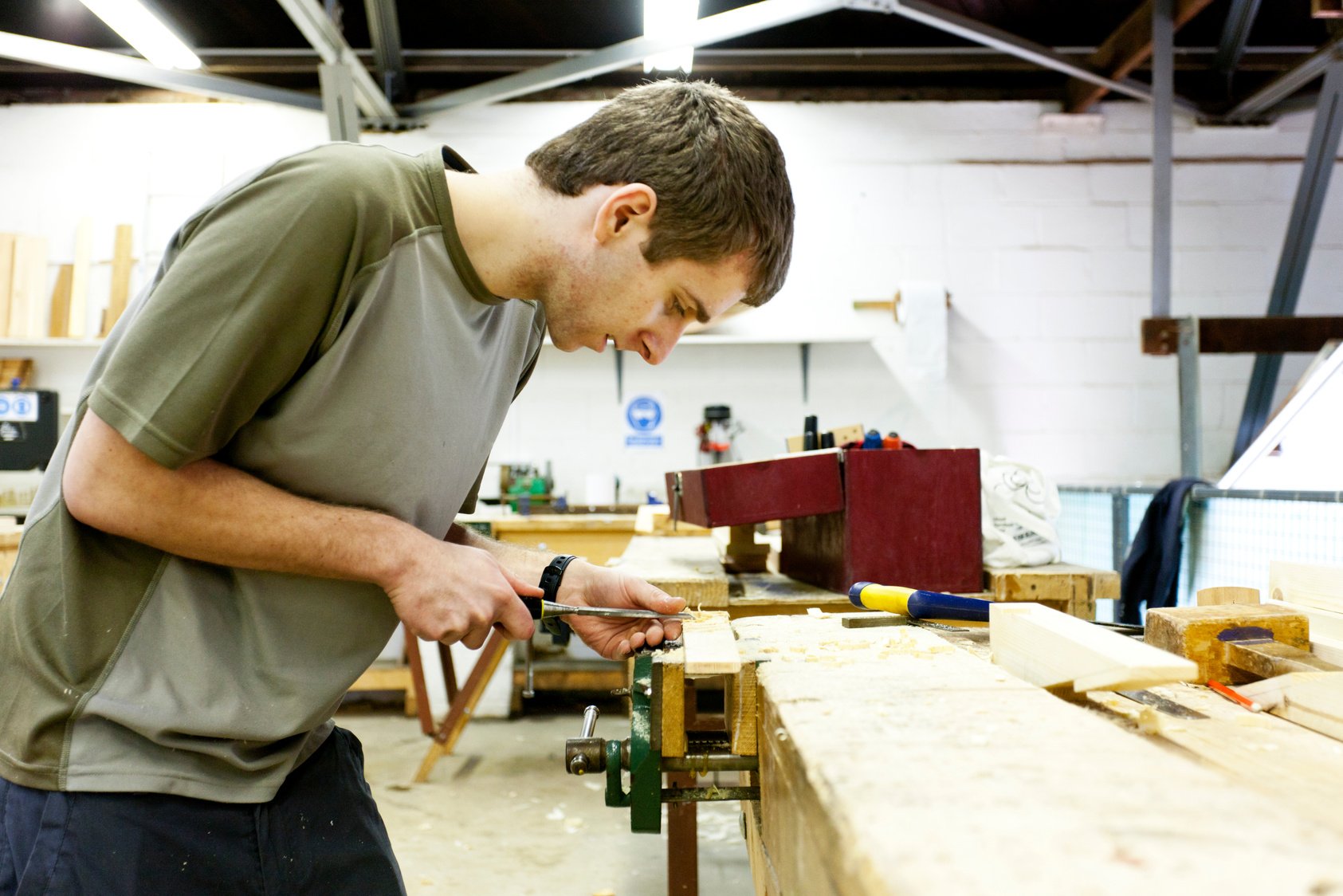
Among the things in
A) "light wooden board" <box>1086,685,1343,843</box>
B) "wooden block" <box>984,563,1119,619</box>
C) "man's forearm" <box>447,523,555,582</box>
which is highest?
"man's forearm" <box>447,523,555,582</box>

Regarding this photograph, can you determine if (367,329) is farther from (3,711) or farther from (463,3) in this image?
(463,3)

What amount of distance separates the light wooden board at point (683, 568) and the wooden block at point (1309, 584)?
0.87 metres

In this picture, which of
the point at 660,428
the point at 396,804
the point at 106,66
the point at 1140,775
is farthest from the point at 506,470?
the point at 1140,775

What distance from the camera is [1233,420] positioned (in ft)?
15.2

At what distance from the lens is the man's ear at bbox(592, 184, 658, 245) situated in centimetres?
99

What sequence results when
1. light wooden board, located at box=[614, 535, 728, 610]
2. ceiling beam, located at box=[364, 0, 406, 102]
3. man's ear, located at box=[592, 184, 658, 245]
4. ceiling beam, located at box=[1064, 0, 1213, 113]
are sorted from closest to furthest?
1. man's ear, located at box=[592, 184, 658, 245]
2. light wooden board, located at box=[614, 535, 728, 610]
3. ceiling beam, located at box=[1064, 0, 1213, 113]
4. ceiling beam, located at box=[364, 0, 406, 102]

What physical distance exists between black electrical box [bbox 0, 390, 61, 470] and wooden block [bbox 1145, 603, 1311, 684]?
183 inches

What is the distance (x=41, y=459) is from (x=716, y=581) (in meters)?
3.92

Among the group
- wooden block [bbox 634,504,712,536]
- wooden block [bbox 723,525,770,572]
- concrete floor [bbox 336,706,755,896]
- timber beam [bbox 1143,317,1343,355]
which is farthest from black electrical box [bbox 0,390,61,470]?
timber beam [bbox 1143,317,1343,355]

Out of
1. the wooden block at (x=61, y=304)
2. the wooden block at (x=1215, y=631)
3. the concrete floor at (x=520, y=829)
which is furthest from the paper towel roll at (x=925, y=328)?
the wooden block at (x=61, y=304)

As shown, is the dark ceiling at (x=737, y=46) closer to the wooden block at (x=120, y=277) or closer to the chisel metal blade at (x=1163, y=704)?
the wooden block at (x=120, y=277)

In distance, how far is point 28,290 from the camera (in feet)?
14.7

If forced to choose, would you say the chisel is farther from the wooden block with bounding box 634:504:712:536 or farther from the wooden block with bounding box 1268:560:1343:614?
the wooden block with bounding box 634:504:712:536

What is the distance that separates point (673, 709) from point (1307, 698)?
595 millimetres
